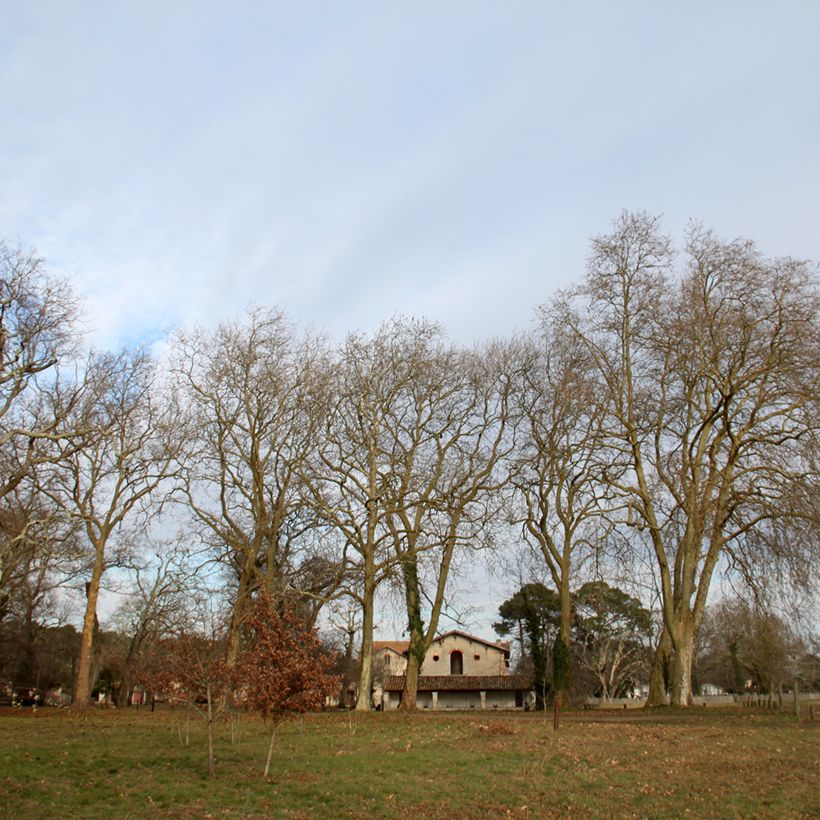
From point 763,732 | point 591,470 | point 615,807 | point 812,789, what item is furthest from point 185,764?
point 591,470

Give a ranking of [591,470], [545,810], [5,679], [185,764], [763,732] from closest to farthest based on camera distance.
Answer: [545,810]
[185,764]
[763,732]
[591,470]
[5,679]

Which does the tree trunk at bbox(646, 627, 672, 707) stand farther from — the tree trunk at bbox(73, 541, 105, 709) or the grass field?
the tree trunk at bbox(73, 541, 105, 709)

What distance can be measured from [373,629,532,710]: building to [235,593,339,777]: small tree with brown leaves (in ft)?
129

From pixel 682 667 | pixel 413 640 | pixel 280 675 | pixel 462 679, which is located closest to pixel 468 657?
pixel 462 679

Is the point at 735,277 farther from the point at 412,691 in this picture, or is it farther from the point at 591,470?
the point at 412,691

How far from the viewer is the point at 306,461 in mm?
27875

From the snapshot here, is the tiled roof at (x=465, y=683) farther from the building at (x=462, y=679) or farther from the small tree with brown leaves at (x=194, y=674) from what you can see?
the small tree with brown leaves at (x=194, y=674)

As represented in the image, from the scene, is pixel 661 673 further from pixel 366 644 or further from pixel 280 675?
pixel 280 675

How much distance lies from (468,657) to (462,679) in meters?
6.68

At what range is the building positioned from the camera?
189 ft

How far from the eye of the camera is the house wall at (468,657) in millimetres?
65750

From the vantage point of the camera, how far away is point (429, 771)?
12961 mm

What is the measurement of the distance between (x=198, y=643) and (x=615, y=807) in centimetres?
779

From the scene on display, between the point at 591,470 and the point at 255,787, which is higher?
the point at 591,470
